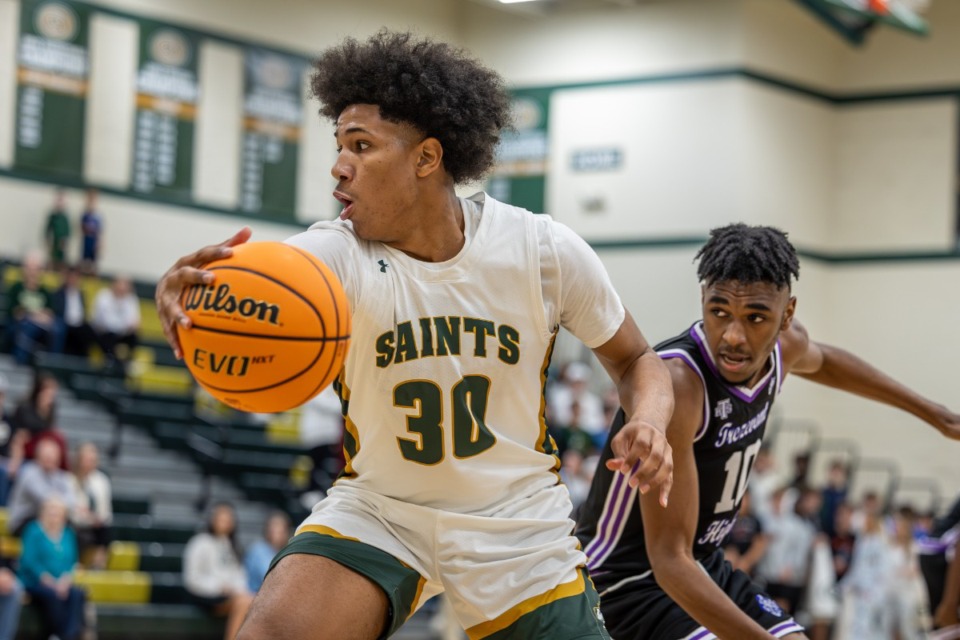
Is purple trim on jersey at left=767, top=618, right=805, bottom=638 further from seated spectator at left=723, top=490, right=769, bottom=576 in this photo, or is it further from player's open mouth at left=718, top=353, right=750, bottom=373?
seated spectator at left=723, top=490, right=769, bottom=576


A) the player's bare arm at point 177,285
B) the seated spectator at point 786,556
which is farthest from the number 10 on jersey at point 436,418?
the seated spectator at point 786,556

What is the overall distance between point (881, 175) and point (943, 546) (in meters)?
15.2

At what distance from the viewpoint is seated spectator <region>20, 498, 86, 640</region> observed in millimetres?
11273

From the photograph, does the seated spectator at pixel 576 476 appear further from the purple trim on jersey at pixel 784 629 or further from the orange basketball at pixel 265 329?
the orange basketball at pixel 265 329

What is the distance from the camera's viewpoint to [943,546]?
26.7ft

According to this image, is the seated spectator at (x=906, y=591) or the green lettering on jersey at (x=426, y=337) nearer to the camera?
the green lettering on jersey at (x=426, y=337)

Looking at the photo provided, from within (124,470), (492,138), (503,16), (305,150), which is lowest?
(124,470)

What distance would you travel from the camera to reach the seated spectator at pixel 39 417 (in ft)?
41.1

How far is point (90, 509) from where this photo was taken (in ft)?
41.4

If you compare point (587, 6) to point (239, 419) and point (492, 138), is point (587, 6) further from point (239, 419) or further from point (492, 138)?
point (492, 138)

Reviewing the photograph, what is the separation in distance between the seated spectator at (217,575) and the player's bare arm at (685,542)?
860 cm

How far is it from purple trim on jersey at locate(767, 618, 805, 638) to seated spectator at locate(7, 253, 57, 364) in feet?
41.0

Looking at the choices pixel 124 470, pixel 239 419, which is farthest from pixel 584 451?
pixel 124 470

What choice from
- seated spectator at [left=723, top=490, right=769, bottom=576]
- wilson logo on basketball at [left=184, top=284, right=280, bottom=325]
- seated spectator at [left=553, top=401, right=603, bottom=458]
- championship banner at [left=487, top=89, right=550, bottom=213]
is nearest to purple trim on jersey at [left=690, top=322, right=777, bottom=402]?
wilson logo on basketball at [left=184, top=284, right=280, bottom=325]
